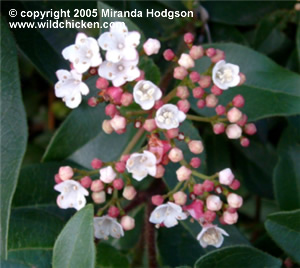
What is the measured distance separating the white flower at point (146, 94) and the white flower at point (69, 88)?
7.1 inches

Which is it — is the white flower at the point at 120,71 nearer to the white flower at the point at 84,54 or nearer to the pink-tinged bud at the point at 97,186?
the white flower at the point at 84,54

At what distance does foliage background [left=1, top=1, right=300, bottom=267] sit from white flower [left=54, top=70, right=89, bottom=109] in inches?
5.3

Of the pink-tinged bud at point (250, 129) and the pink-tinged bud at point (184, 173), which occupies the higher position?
the pink-tinged bud at point (250, 129)

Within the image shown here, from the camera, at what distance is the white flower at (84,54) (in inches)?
61.4

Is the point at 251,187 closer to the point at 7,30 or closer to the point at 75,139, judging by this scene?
the point at 75,139

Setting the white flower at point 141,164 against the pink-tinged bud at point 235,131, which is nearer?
the white flower at point 141,164

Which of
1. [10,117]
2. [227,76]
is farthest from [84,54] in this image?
[227,76]

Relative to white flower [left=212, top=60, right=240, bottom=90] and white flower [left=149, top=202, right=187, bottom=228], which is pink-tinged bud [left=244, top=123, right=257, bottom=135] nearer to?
white flower [left=212, top=60, right=240, bottom=90]

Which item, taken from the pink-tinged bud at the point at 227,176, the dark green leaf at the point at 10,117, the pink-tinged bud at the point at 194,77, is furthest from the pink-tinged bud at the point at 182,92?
the dark green leaf at the point at 10,117

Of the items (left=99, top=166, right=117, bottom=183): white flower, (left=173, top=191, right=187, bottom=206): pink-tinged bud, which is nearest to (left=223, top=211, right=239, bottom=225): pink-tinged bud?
(left=173, top=191, right=187, bottom=206): pink-tinged bud

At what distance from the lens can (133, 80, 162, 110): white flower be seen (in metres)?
1.56

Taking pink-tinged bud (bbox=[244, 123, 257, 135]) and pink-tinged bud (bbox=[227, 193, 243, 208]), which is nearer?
pink-tinged bud (bbox=[227, 193, 243, 208])

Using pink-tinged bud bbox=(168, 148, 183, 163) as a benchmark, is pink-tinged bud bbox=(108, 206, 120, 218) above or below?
below

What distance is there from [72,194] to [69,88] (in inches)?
12.8
